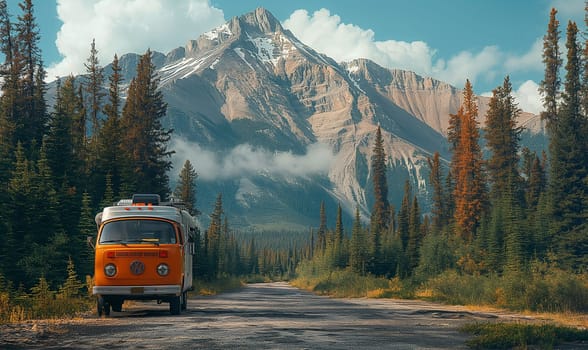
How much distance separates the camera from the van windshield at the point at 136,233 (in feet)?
56.7

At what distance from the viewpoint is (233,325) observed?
1488 centimetres

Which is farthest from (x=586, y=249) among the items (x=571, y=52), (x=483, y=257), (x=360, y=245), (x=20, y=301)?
(x=20, y=301)

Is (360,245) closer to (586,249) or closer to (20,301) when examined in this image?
(586,249)

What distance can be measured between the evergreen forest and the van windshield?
3.45 meters

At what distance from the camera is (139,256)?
55.6ft

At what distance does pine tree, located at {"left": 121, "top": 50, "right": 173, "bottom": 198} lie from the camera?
51688 mm

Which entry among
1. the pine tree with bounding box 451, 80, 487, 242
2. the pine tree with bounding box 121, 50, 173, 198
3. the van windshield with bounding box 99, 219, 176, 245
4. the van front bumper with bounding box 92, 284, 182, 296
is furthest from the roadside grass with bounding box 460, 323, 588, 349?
the pine tree with bounding box 451, 80, 487, 242

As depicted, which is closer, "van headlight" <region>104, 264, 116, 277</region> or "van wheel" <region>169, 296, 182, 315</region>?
"van headlight" <region>104, 264, 116, 277</region>

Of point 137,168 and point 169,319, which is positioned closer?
point 169,319

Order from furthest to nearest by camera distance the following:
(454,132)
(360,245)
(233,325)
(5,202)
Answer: (454,132) < (360,245) < (5,202) < (233,325)

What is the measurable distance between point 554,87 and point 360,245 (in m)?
25.7

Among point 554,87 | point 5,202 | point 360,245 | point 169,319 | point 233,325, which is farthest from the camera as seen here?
point 360,245

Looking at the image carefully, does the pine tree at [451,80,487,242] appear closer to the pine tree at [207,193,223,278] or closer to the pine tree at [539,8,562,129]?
the pine tree at [539,8,562,129]

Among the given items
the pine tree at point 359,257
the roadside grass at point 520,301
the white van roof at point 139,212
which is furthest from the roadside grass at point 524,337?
the pine tree at point 359,257
